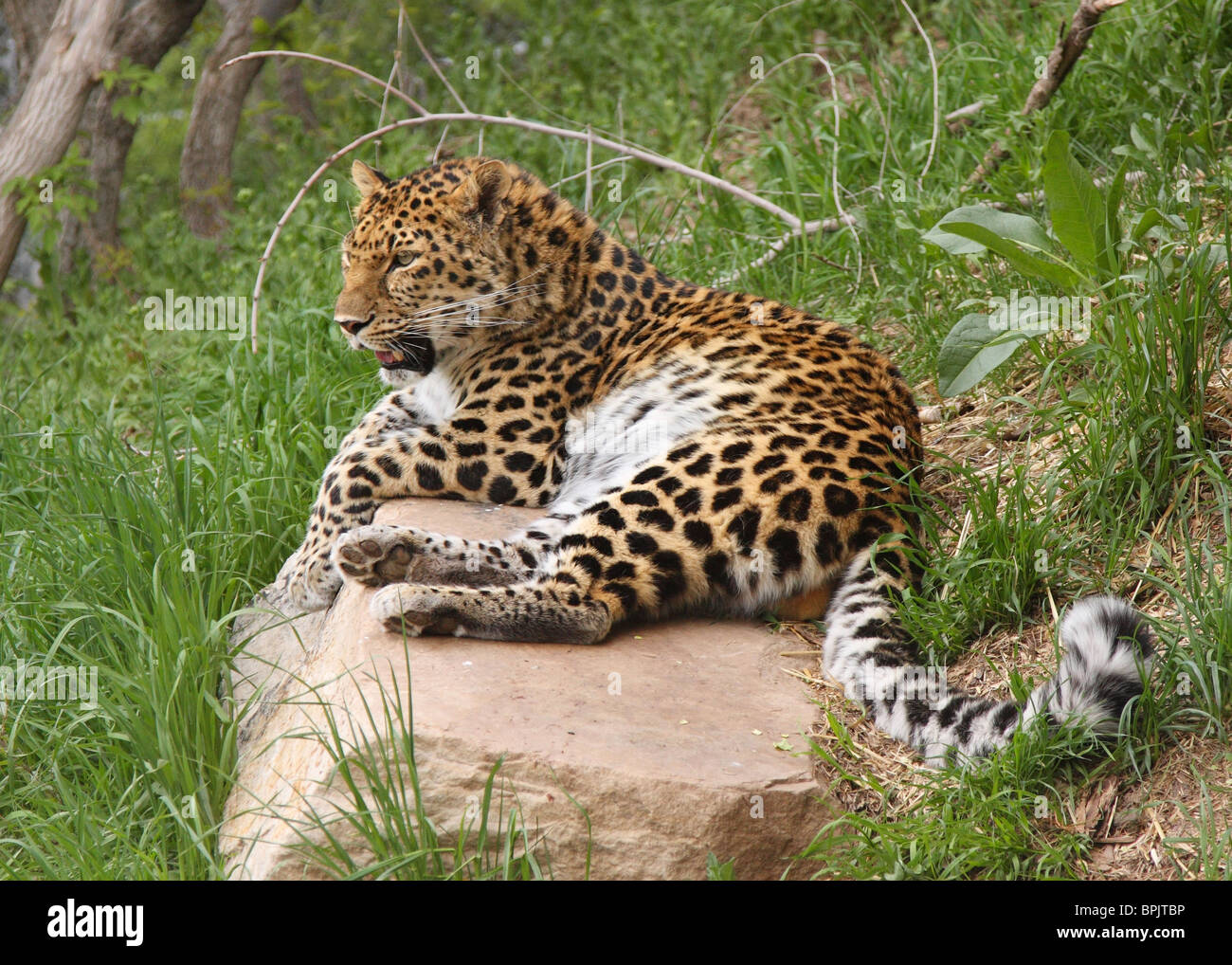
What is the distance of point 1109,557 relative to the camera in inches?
167

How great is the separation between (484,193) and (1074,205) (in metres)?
2.42

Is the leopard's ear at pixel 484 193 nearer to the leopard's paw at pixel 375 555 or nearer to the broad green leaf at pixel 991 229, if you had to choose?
the leopard's paw at pixel 375 555

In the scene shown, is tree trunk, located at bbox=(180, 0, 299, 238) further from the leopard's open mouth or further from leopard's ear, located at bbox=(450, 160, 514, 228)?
A: leopard's ear, located at bbox=(450, 160, 514, 228)

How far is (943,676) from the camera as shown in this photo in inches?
161

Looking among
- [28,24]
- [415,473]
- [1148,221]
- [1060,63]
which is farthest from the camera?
[28,24]

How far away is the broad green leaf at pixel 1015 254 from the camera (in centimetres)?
485

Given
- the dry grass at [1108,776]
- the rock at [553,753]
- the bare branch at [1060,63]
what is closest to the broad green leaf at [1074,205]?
the dry grass at [1108,776]

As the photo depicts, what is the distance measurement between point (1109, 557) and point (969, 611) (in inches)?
20.3

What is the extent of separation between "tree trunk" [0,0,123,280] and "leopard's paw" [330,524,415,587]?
4.65 meters

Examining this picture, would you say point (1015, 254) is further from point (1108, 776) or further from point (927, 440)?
point (1108, 776)

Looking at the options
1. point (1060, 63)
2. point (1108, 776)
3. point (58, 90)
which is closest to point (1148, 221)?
point (1060, 63)

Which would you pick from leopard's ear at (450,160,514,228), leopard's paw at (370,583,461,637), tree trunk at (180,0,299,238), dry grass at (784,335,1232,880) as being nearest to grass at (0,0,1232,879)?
dry grass at (784,335,1232,880)
